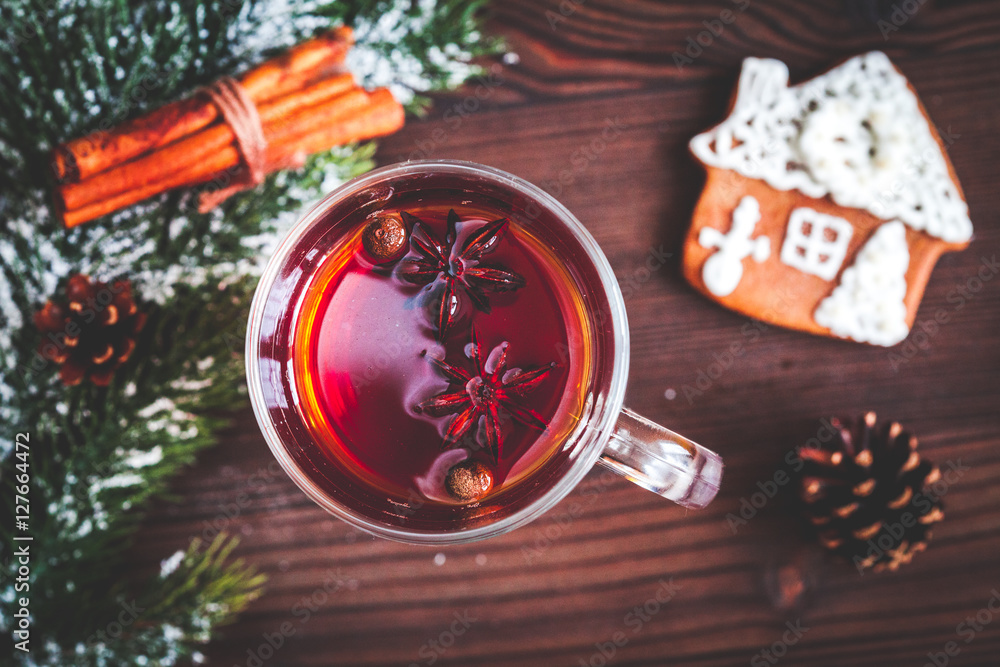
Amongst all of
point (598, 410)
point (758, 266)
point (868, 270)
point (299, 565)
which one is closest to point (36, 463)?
point (299, 565)

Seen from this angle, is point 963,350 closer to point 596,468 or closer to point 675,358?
point 675,358

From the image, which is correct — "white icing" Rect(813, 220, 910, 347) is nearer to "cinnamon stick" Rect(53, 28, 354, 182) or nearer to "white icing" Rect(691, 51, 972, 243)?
"white icing" Rect(691, 51, 972, 243)
